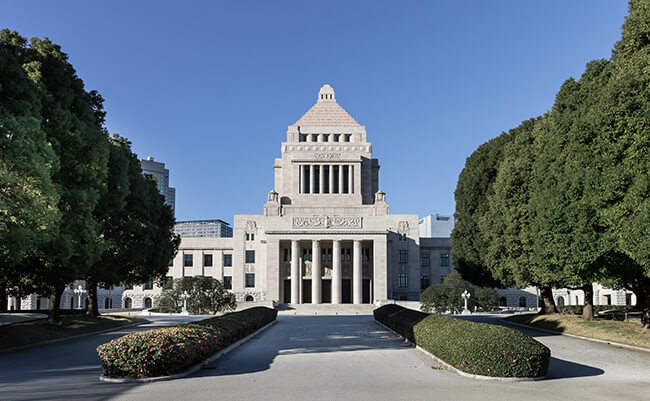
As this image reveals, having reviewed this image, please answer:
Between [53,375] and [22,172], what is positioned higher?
[22,172]

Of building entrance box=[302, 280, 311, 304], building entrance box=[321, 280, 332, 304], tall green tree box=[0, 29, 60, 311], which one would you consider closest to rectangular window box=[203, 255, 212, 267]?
building entrance box=[302, 280, 311, 304]

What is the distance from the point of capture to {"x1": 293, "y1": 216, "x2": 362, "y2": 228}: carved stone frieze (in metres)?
61.8

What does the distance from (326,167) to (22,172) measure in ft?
195

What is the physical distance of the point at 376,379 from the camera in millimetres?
13281

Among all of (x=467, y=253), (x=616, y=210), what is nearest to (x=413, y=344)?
(x=616, y=210)

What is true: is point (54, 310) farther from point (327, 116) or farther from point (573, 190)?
point (327, 116)

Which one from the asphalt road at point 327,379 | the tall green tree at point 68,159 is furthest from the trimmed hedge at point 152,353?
the tall green tree at point 68,159

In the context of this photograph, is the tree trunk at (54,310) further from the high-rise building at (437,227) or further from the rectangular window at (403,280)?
the high-rise building at (437,227)

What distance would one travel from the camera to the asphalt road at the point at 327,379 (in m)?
11.4

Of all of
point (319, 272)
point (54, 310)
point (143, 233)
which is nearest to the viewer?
point (54, 310)

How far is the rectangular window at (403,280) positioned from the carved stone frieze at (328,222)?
15505 mm

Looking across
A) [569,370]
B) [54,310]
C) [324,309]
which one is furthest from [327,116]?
[569,370]

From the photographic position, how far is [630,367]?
1554 centimetres

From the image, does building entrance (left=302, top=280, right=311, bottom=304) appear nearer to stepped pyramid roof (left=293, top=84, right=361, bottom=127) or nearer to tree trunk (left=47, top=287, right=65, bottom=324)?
stepped pyramid roof (left=293, top=84, right=361, bottom=127)
